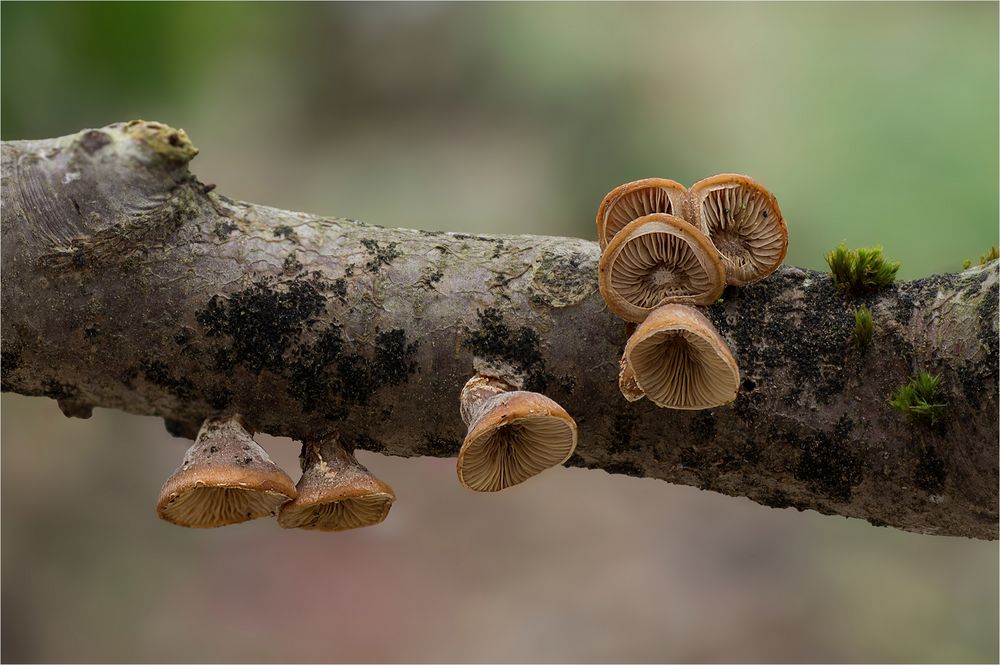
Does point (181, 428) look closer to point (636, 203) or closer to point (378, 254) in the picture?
point (378, 254)

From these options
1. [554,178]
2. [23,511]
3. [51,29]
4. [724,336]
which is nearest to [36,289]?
[724,336]

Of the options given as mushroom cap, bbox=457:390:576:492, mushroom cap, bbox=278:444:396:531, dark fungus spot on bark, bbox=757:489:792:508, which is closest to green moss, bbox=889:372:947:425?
dark fungus spot on bark, bbox=757:489:792:508

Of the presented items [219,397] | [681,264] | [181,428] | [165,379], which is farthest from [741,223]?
[181,428]

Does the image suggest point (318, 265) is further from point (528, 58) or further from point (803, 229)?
point (528, 58)

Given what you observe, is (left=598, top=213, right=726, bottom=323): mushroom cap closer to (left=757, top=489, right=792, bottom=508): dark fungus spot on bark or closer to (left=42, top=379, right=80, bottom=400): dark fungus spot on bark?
(left=757, top=489, right=792, bottom=508): dark fungus spot on bark

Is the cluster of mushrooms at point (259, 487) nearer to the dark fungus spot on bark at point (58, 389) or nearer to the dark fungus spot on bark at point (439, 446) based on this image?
the dark fungus spot on bark at point (439, 446)

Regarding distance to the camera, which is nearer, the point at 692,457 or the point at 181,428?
the point at 692,457
